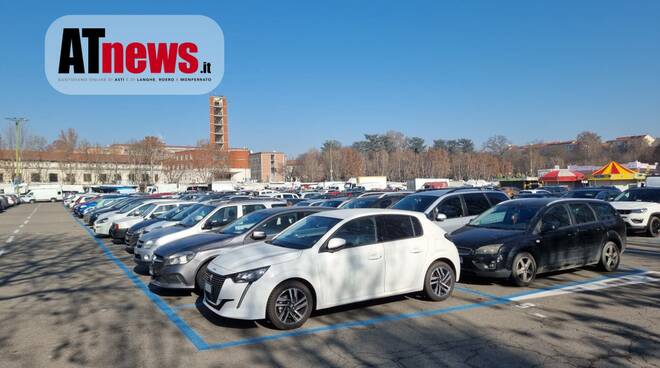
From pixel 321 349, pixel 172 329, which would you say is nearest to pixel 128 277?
pixel 172 329

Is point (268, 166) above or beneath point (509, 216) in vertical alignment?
Answer: above

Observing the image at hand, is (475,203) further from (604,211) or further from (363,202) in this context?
(363,202)

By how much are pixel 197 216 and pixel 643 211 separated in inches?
564

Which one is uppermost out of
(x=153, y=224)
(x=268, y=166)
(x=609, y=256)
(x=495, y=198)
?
(x=268, y=166)

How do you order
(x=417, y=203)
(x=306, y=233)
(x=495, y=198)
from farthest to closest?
(x=495, y=198) < (x=417, y=203) < (x=306, y=233)

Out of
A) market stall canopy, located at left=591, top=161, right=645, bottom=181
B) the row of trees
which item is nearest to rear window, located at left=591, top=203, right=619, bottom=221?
market stall canopy, located at left=591, top=161, right=645, bottom=181

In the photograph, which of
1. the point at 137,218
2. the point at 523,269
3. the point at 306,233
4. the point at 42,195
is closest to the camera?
the point at 306,233

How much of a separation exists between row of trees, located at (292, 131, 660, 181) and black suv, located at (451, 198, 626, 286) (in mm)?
105951

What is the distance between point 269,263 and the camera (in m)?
5.99

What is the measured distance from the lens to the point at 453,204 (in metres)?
11.2

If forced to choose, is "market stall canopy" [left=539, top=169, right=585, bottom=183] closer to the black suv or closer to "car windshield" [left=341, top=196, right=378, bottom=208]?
"car windshield" [left=341, top=196, right=378, bottom=208]

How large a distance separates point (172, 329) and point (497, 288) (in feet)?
17.7

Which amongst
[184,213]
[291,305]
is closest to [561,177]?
[184,213]

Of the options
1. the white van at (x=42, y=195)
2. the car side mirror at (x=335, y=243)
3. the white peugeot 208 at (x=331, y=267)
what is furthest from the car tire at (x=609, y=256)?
the white van at (x=42, y=195)
